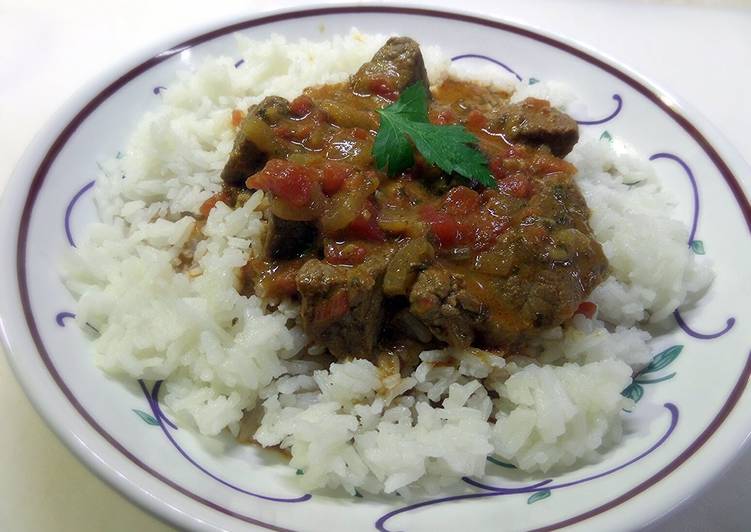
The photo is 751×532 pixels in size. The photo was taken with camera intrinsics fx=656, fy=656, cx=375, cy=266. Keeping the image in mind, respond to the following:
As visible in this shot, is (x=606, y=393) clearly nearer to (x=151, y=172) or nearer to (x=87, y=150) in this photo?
(x=151, y=172)

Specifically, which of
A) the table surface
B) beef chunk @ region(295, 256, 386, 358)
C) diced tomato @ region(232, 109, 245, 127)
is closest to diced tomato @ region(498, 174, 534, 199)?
beef chunk @ region(295, 256, 386, 358)

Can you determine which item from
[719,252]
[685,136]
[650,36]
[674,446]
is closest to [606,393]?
[674,446]

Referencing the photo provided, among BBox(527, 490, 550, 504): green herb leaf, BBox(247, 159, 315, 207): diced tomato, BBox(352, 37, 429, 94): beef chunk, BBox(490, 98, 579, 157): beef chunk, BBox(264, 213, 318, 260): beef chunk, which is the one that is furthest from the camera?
BBox(352, 37, 429, 94): beef chunk

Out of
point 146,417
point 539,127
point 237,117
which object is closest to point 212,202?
point 237,117

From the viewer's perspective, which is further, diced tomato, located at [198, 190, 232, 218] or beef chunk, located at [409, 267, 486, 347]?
diced tomato, located at [198, 190, 232, 218]

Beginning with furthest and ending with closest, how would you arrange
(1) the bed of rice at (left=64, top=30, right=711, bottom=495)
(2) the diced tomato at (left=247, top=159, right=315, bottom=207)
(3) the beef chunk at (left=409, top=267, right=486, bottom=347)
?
(2) the diced tomato at (left=247, top=159, right=315, bottom=207) < (3) the beef chunk at (left=409, top=267, right=486, bottom=347) < (1) the bed of rice at (left=64, top=30, right=711, bottom=495)

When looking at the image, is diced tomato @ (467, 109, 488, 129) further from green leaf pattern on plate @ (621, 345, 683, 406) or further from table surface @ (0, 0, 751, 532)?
green leaf pattern on plate @ (621, 345, 683, 406)
